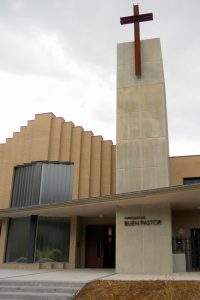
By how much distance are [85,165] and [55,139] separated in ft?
9.67

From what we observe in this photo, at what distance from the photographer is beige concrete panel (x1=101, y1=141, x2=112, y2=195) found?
26.5m

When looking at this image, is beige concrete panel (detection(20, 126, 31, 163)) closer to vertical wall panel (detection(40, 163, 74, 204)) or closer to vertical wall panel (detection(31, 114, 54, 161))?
vertical wall panel (detection(31, 114, 54, 161))

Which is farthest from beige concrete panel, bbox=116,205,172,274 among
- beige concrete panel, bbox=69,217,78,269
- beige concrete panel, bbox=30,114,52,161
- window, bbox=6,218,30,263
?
beige concrete panel, bbox=30,114,52,161

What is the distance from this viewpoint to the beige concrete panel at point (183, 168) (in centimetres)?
2597

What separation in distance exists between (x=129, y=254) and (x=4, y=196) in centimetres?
1176

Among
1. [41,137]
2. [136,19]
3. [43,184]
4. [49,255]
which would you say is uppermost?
[136,19]

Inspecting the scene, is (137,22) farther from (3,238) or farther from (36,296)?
(36,296)

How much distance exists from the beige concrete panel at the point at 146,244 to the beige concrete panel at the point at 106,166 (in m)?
6.02

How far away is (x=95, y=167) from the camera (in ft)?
88.6

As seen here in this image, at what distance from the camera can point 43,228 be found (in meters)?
Result: 25.7

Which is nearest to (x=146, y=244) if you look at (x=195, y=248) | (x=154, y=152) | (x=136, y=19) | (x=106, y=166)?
(x=195, y=248)

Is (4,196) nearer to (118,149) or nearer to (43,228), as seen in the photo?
(43,228)

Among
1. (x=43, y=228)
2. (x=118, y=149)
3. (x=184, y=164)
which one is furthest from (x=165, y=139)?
(x=43, y=228)

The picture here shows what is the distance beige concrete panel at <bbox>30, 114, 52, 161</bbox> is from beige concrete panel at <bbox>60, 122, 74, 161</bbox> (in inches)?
39.8
